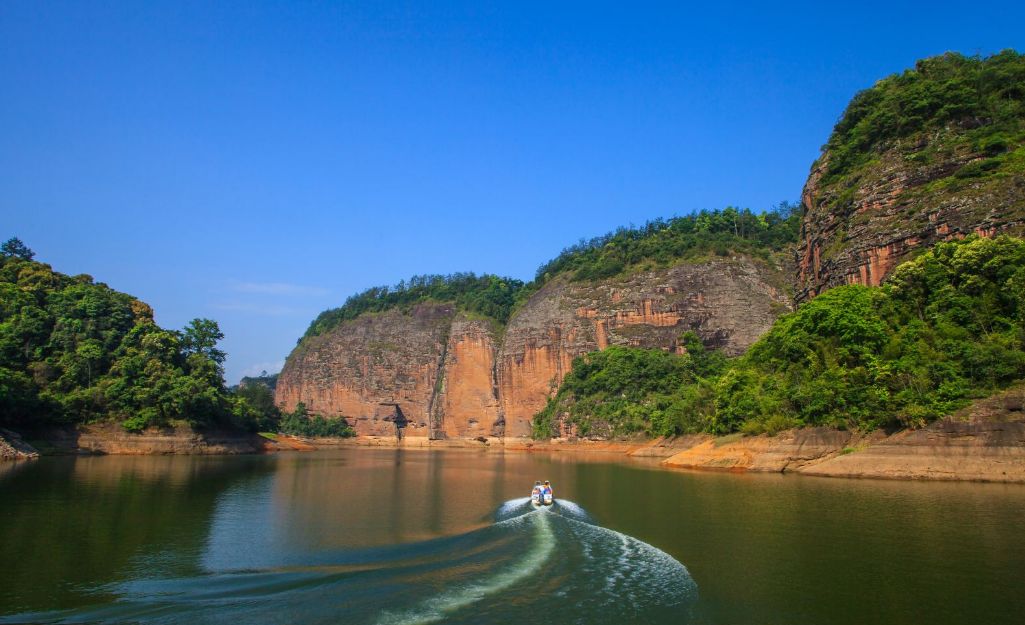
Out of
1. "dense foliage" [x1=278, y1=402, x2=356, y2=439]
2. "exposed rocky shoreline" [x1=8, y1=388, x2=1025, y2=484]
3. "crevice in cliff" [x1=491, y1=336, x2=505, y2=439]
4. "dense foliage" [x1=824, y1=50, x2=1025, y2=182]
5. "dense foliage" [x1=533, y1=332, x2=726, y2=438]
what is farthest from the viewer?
"dense foliage" [x1=278, y1=402, x2=356, y2=439]

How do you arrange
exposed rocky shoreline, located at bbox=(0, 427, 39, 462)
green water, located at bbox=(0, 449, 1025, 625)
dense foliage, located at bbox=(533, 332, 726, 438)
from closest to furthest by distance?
green water, located at bbox=(0, 449, 1025, 625)
exposed rocky shoreline, located at bbox=(0, 427, 39, 462)
dense foliage, located at bbox=(533, 332, 726, 438)

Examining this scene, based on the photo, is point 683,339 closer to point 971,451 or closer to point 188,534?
point 971,451

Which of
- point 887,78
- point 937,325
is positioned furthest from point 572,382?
A: point 937,325

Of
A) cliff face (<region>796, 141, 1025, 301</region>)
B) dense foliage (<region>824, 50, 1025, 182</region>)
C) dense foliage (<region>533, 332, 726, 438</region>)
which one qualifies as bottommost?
dense foliage (<region>533, 332, 726, 438</region>)

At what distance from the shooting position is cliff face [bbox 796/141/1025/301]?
36.5 meters

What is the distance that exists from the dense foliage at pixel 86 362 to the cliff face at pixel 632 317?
49.8 m

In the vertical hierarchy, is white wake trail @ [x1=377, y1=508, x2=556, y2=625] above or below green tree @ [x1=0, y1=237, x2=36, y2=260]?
below

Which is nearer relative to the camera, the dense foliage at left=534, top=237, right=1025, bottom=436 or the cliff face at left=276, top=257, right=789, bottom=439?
the dense foliage at left=534, top=237, right=1025, bottom=436

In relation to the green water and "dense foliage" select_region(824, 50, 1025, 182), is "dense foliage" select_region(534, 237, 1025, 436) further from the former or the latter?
"dense foliage" select_region(824, 50, 1025, 182)

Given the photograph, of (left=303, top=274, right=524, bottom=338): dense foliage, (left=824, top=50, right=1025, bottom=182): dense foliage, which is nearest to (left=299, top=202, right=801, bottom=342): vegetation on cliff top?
(left=303, top=274, right=524, bottom=338): dense foliage

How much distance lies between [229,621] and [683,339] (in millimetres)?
80592

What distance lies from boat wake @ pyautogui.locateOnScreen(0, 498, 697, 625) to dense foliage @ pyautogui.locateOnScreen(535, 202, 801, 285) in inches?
3399

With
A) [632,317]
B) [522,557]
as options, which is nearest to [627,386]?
[632,317]

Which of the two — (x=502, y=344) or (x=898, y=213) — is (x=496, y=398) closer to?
(x=502, y=344)
